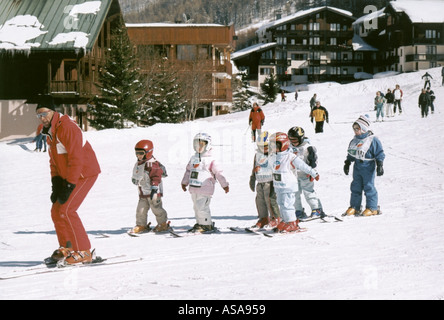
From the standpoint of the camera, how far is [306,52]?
71062mm

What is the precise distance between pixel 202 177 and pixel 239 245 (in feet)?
4.46

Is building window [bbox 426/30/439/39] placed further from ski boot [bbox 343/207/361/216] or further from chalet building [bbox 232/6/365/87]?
ski boot [bbox 343/207/361/216]

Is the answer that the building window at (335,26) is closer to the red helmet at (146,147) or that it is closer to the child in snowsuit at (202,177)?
the child in snowsuit at (202,177)

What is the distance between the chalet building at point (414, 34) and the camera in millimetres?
61750

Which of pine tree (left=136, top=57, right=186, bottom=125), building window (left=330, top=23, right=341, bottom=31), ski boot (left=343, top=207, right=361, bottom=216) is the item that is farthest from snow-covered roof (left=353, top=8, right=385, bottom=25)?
ski boot (left=343, top=207, right=361, bottom=216)

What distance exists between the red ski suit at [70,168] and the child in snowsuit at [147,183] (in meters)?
1.92

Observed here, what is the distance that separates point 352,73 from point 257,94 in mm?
14038

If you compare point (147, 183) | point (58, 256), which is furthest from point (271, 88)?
point (58, 256)

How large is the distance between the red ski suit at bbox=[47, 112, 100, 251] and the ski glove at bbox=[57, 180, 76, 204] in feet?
0.16

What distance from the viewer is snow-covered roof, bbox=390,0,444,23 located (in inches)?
2397

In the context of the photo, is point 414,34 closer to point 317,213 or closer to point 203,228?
point 317,213

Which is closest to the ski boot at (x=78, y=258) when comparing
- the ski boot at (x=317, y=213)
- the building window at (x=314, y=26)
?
the ski boot at (x=317, y=213)
